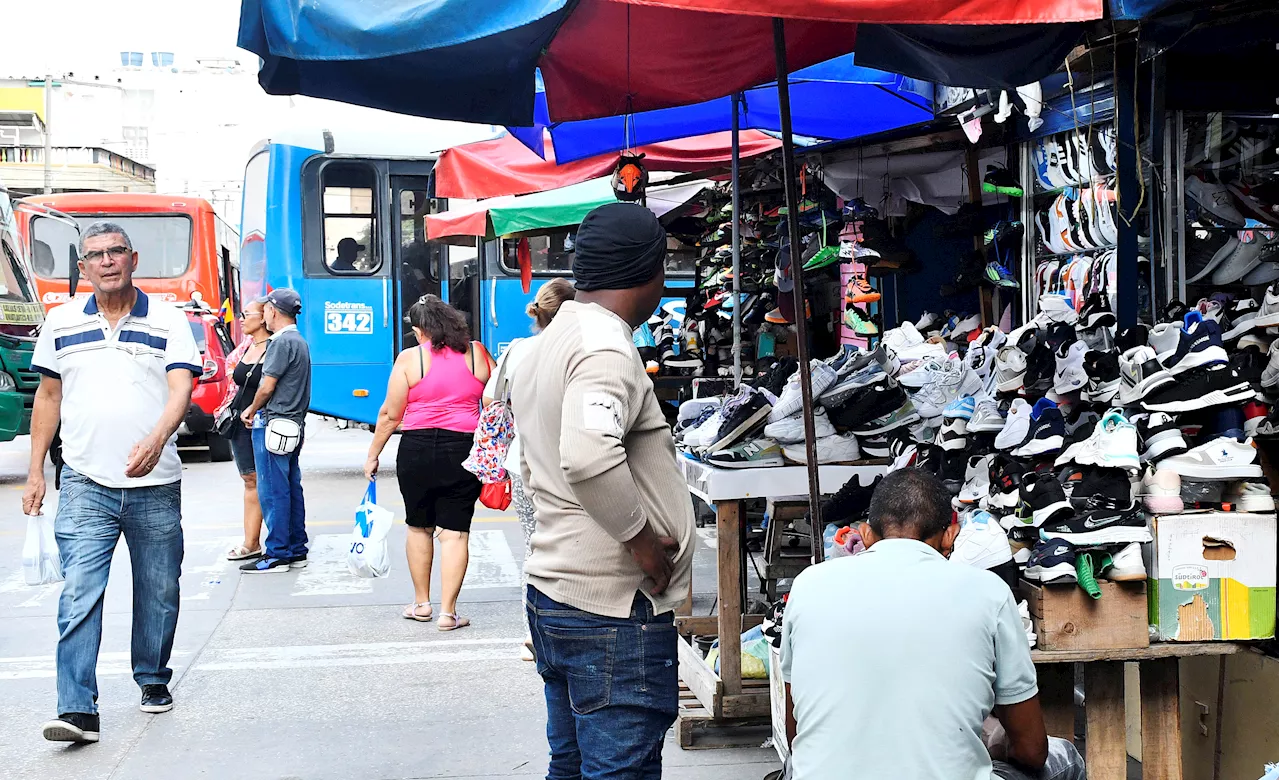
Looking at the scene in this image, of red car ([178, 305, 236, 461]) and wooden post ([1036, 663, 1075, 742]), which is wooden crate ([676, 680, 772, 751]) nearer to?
wooden post ([1036, 663, 1075, 742])

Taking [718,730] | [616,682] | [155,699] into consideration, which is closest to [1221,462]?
[616,682]

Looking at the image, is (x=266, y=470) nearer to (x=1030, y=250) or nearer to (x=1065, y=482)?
(x=1030, y=250)

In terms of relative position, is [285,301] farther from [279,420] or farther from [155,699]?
[155,699]

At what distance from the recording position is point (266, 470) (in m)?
8.92

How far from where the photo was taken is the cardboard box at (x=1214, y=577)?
3.89 m

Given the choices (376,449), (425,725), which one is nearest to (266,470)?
(376,449)

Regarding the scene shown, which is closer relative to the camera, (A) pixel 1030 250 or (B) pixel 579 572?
(B) pixel 579 572

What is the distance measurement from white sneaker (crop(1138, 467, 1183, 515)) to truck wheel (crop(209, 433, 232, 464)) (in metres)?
14.6

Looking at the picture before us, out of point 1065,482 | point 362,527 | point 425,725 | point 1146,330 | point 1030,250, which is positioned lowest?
point 425,725

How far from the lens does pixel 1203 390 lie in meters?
4.09

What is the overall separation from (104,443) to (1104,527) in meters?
4.00

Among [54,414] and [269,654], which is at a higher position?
[54,414]

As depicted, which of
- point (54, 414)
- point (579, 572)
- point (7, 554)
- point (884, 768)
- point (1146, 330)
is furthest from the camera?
point (7, 554)

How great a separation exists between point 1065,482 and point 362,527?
4.39 m
